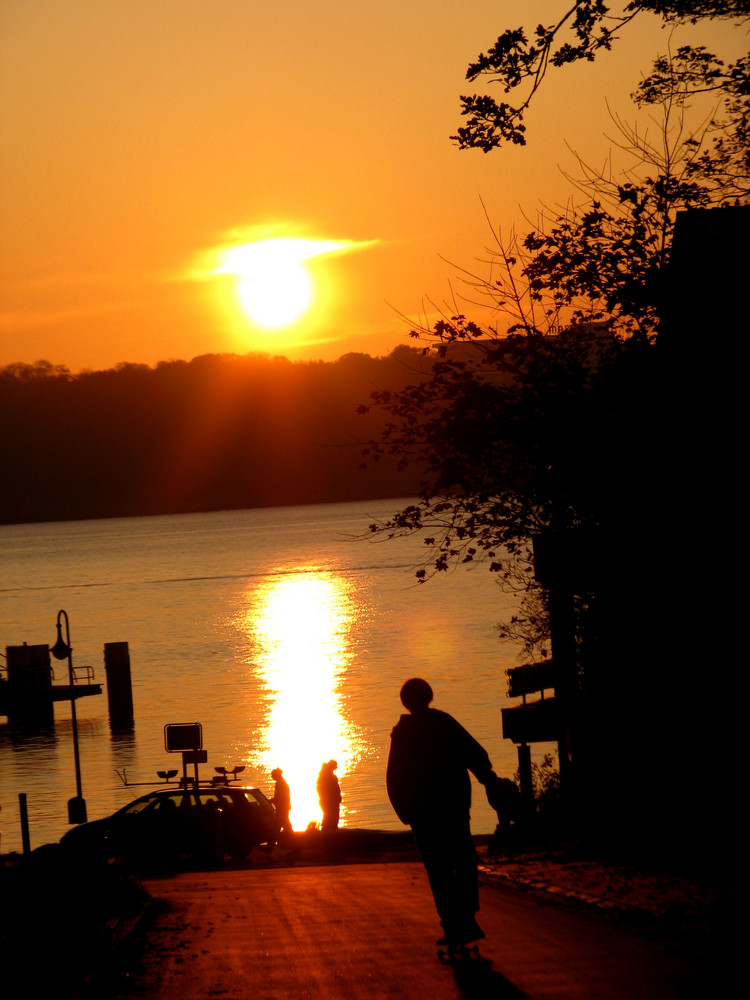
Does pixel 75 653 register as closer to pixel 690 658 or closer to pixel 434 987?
pixel 690 658

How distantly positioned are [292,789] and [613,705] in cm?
2847

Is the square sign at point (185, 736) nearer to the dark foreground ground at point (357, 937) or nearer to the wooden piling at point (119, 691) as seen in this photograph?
the dark foreground ground at point (357, 937)

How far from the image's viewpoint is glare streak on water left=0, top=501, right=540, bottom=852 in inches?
1697

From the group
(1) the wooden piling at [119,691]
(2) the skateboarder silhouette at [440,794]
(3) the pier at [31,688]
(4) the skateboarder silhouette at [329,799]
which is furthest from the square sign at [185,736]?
(3) the pier at [31,688]

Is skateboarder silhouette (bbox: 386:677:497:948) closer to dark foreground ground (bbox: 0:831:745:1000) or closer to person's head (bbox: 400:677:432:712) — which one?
person's head (bbox: 400:677:432:712)

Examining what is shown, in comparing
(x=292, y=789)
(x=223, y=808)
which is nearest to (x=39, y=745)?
(x=292, y=789)

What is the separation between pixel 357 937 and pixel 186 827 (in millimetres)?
12164

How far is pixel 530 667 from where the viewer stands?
23.9m

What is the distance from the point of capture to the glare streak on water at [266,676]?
43094 mm

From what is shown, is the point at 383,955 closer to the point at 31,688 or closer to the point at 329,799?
the point at 329,799

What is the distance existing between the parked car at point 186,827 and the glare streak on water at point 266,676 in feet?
21.0

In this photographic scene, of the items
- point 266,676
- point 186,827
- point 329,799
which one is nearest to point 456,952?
point 186,827

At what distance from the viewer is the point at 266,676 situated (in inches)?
2913

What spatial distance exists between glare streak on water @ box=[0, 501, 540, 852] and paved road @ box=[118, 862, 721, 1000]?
5911 mm
